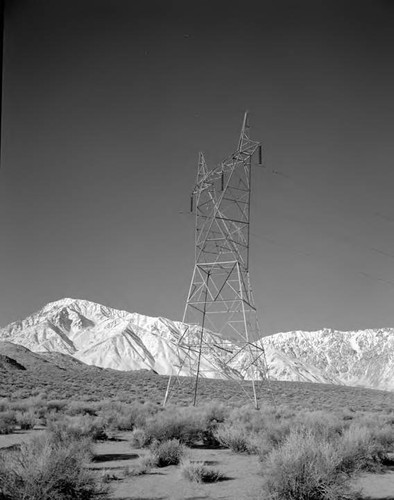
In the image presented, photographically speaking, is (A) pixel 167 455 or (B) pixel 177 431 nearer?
(A) pixel 167 455

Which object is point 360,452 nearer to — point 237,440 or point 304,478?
point 237,440

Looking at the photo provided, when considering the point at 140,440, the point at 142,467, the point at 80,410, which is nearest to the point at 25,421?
the point at 80,410

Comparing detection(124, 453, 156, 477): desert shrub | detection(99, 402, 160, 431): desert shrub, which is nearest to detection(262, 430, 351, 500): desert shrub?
detection(124, 453, 156, 477): desert shrub

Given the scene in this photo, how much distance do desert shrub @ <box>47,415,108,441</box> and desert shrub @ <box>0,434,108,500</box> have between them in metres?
5.15

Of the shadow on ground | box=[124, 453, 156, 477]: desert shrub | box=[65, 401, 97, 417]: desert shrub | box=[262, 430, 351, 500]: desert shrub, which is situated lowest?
the shadow on ground

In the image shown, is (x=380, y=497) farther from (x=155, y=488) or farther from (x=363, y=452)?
(x=155, y=488)

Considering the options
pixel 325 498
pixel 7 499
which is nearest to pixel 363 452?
pixel 325 498

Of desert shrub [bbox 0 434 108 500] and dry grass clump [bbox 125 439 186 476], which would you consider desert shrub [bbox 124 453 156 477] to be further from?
desert shrub [bbox 0 434 108 500]

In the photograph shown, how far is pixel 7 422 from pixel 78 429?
215 inches

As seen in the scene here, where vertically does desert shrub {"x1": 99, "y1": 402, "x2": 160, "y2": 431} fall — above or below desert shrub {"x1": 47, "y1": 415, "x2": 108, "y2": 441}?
below

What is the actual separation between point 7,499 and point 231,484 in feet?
17.8

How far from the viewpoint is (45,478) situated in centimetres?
851

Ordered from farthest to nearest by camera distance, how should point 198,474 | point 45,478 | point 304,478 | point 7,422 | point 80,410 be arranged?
point 80,410 < point 7,422 < point 198,474 < point 304,478 < point 45,478

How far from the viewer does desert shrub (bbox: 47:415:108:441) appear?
49.7 ft
